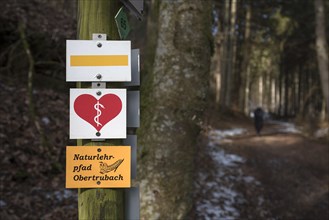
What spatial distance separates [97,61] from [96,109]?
0.32 m

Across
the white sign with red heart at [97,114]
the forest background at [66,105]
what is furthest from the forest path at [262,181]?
the white sign with red heart at [97,114]

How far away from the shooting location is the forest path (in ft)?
27.2

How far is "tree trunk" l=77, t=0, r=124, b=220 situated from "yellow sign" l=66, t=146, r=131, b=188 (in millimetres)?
Result: 52

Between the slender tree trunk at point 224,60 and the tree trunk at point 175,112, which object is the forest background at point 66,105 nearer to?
the tree trunk at point 175,112

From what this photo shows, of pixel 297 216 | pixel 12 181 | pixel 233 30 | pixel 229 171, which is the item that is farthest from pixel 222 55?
pixel 12 181

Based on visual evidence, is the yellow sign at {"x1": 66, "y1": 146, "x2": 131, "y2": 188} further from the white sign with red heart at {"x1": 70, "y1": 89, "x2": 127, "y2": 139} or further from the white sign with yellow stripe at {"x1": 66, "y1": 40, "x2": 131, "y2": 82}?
the white sign with yellow stripe at {"x1": 66, "y1": 40, "x2": 131, "y2": 82}

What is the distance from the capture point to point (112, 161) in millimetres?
2346

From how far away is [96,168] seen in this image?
7.64ft

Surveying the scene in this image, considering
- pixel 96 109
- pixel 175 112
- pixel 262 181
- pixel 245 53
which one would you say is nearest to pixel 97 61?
pixel 96 109

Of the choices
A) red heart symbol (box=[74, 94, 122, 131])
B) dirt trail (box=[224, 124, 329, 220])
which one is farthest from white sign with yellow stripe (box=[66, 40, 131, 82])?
dirt trail (box=[224, 124, 329, 220])

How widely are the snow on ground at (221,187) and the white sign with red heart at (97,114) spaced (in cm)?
571

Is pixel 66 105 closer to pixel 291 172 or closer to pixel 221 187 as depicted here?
pixel 221 187

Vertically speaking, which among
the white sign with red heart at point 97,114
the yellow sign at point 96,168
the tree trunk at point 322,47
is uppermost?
the tree trunk at point 322,47

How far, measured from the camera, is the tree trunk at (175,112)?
442 cm
